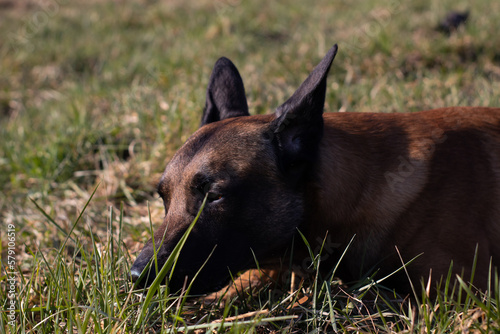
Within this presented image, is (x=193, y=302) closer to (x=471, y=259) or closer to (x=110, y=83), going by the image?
(x=471, y=259)

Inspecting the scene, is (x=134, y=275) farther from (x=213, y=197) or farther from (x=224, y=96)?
(x=224, y=96)

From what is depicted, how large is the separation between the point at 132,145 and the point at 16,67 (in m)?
4.02

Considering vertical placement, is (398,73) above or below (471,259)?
above

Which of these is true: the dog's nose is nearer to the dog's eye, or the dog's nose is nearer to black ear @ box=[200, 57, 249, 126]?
the dog's eye

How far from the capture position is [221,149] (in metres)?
2.35

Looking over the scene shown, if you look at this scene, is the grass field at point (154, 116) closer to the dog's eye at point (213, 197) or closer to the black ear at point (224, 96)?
the dog's eye at point (213, 197)

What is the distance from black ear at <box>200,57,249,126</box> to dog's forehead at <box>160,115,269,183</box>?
1.24 ft

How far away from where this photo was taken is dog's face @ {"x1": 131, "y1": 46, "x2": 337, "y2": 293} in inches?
87.9

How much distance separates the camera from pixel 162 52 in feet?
22.5

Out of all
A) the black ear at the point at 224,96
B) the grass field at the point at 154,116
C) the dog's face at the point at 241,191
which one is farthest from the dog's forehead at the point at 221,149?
the black ear at the point at 224,96

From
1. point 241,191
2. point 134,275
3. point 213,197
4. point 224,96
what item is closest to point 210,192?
point 213,197

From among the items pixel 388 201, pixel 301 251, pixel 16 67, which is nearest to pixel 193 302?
pixel 301 251

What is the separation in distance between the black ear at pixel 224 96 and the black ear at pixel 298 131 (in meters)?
0.57

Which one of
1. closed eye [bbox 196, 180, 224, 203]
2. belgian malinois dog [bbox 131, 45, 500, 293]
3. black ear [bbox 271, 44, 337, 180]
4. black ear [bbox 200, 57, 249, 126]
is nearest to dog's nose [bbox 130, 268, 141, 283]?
belgian malinois dog [bbox 131, 45, 500, 293]
